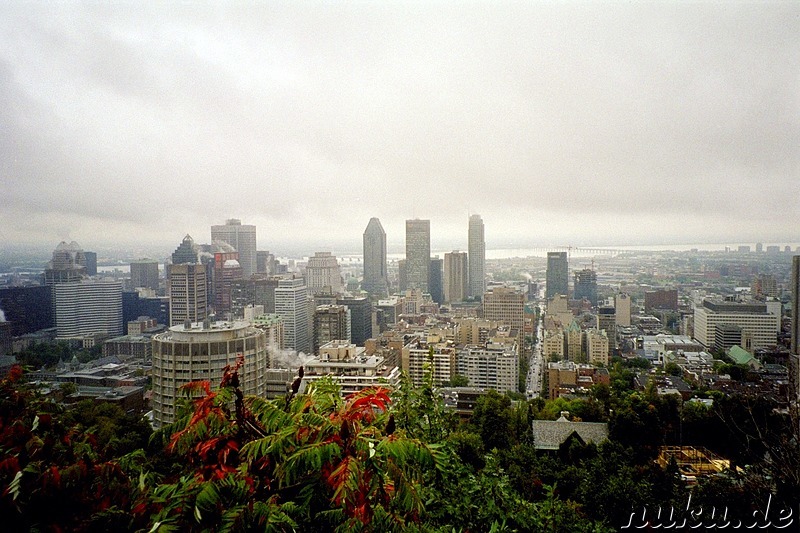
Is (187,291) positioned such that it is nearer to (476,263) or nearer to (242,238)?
(242,238)

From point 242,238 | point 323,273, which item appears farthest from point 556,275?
point 242,238

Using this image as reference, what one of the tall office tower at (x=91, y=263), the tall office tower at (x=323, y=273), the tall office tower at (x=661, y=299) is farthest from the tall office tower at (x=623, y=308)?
the tall office tower at (x=91, y=263)

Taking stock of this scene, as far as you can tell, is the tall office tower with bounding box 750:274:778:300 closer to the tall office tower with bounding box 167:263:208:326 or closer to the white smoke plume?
the white smoke plume

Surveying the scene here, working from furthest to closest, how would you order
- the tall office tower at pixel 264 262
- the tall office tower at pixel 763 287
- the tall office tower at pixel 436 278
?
the tall office tower at pixel 436 278 → the tall office tower at pixel 264 262 → the tall office tower at pixel 763 287

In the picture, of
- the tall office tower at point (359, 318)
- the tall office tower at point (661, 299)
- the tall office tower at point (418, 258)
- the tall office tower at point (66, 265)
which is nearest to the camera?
the tall office tower at point (66, 265)

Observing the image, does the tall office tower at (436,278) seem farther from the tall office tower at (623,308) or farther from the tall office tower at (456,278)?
the tall office tower at (623,308)

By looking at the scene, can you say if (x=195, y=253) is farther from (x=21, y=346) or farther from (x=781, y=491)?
(x=781, y=491)
